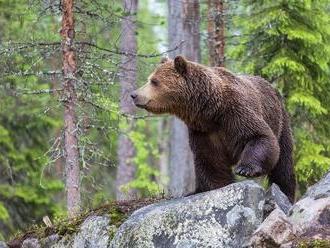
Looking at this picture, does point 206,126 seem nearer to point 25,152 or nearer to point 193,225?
point 193,225

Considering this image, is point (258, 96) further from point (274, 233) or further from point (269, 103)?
point (274, 233)

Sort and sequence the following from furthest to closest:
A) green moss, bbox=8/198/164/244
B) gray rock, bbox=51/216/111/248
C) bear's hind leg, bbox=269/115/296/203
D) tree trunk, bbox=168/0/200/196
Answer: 1. tree trunk, bbox=168/0/200/196
2. bear's hind leg, bbox=269/115/296/203
3. green moss, bbox=8/198/164/244
4. gray rock, bbox=51/216/111/248

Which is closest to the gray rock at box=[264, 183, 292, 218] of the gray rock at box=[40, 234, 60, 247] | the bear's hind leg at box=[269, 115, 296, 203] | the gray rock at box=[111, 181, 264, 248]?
the gray rock at box=[111, 181, 264, 248]

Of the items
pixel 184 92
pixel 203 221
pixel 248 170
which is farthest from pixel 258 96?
pixel 203 221

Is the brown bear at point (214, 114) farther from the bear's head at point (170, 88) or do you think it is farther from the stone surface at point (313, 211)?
the stone surface at point (313, 211)

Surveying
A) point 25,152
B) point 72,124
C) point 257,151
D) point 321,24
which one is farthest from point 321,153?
point 25,152

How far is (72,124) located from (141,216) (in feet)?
10.9

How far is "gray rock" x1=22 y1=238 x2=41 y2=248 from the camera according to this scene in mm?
7918

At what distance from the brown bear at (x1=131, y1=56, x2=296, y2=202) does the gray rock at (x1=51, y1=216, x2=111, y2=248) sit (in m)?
1.23

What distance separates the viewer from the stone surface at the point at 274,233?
5910mm

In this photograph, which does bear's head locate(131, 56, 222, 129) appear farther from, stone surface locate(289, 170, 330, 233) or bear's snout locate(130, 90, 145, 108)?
stone surface locate(289, 170, 330, 233)

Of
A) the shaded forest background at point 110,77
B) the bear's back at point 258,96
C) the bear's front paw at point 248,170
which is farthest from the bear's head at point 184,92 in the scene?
the shaded forest background at point 110,77

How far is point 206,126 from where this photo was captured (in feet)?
25.6

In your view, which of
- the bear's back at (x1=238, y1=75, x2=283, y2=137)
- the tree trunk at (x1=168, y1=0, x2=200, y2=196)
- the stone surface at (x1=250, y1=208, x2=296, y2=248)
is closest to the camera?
the stone surface at (x1=250, y1=208, x2=296, y2=248)
